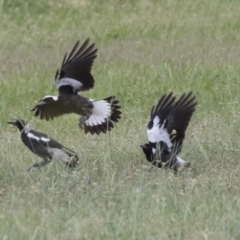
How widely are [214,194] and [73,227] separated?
3.43 feet

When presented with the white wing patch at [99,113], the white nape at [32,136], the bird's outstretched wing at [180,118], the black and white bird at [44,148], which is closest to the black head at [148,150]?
the bird's outstretched wing at [180,118]

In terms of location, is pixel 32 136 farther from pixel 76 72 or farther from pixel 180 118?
pixel 180 118

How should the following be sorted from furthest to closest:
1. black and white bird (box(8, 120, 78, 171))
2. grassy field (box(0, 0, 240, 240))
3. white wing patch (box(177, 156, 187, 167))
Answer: black and white bird (box(8, 120, 78, 171)), white wing patch (box(177, 156, 187, 167)), grassy field (box(0, 0, 240, 240))

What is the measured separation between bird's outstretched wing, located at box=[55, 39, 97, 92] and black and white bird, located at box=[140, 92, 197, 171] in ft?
2.39

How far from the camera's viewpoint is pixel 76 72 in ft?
25.1

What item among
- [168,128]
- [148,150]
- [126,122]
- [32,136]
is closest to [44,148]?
[32,136]

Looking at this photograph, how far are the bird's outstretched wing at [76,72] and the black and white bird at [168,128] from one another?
73 cm

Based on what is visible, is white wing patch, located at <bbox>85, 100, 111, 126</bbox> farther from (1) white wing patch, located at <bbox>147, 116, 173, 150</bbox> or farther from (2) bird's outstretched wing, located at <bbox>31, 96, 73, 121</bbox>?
(1) white wing patch, located at <bbox>147, 116, 173, 150</bbox>

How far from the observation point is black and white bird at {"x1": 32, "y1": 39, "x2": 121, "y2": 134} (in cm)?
751

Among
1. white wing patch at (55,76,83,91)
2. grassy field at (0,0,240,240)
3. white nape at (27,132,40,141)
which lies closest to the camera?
grassy field at (0,0,240,240)

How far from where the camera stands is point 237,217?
549 centimetres

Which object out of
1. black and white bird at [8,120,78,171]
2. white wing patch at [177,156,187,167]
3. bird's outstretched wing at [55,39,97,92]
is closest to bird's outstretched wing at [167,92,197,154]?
white wing patch at [177,156,187,167]

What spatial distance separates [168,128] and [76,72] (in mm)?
967

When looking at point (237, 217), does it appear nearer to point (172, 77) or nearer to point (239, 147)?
point (239, 147)
